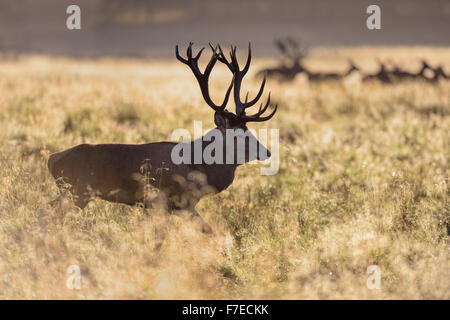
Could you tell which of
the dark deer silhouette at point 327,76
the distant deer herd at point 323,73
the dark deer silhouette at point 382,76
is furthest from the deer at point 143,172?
the dark deer silhouette at point 327,76

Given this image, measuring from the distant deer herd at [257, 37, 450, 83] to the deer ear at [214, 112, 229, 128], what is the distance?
50.4ft

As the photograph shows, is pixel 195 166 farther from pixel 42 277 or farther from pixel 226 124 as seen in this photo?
pixel 42 277

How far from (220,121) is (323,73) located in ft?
66.4

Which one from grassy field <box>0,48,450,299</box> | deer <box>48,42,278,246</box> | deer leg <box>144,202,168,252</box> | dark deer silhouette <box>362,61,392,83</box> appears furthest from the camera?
dark deer silhouette <box>362,61,392,83</box>

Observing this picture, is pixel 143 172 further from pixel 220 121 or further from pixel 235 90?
pixel 235 90

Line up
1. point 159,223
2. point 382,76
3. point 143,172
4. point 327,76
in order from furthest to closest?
1. point 327,76
2. point 382,76
3. point 143,172
4. point 159,223

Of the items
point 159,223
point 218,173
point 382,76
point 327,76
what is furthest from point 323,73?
point 159,223

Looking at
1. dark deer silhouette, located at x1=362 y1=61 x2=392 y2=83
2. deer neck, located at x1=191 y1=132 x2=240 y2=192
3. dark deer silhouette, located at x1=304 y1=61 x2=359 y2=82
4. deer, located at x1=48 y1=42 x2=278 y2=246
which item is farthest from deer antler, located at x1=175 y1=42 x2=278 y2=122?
dark deer silhouette, located at x1=304 y1=61 x2=359 y2=82

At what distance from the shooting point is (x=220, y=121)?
5.75 meters

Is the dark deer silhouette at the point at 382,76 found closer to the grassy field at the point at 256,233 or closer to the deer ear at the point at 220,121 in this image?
→ the grassy field at the point at 256,233

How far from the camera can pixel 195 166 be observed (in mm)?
5688

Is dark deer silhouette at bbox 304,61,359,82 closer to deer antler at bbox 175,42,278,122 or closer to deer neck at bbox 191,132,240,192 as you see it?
deer antler at bbox 175,42,278,122

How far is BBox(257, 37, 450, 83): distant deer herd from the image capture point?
22.5 metres

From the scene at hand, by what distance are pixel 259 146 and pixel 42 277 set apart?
2592 mm
